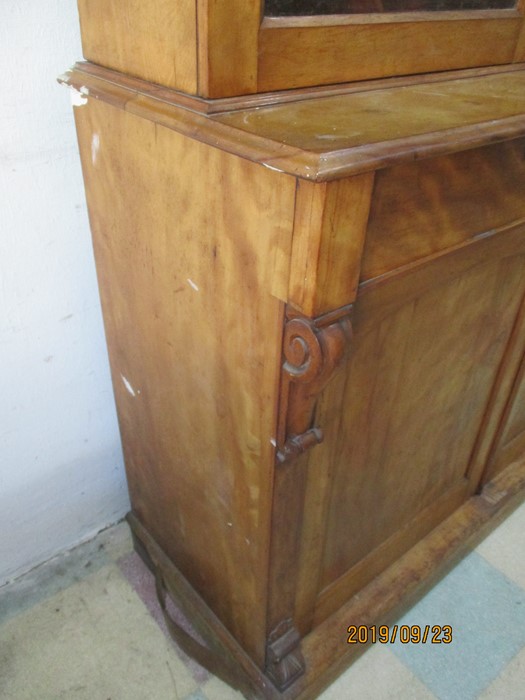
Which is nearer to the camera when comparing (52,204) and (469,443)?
(52,204)

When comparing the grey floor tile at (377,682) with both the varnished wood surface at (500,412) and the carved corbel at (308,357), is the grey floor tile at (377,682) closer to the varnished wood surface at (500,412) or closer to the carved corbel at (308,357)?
the varnished wood surface at (500,412)

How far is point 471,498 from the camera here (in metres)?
1.32

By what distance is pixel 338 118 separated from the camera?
24.2 inches

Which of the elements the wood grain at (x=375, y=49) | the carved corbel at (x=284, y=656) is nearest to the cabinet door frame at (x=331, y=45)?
the wood grain at (x=375, y=49)

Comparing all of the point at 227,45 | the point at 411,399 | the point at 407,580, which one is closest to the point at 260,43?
the point at 227,45

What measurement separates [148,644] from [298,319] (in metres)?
0.88

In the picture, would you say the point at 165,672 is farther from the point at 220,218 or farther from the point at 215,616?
the point at 220,218

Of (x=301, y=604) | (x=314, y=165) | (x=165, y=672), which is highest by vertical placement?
(x=314, y=165)

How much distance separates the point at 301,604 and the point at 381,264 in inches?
24.4

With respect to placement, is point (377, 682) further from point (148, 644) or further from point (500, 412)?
point (500, 412)

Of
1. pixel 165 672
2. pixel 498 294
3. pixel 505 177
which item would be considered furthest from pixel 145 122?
pixel 165 672

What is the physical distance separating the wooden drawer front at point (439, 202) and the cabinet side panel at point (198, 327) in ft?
0.35

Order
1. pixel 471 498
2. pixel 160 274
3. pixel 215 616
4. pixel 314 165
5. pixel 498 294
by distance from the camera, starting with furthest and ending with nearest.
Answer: pixel 471 498
pixel 215 616
pixel 498 294
pixel 160 274
pixel 314 165

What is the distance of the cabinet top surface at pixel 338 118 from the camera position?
52 cm
